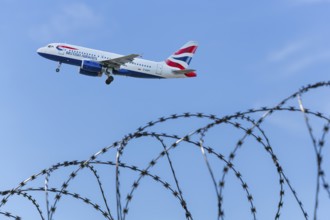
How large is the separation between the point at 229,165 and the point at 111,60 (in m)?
52.1

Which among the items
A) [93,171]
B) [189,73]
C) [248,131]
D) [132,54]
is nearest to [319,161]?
[248,131]

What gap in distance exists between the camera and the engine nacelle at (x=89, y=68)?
209 ft

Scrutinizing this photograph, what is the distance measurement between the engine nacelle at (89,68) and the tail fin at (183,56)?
17.4 meters

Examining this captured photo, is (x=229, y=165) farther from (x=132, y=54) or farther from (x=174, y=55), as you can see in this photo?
(x=174, y=55)

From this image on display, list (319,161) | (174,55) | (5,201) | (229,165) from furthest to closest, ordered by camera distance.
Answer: (174,55), (5,201), (229,165), (319,161)

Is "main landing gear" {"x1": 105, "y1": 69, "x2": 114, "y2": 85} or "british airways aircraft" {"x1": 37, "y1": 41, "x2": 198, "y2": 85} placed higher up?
"british airways aircraft" {"x1": 37, "y1": 41, "x2": 198, "y2": 85}

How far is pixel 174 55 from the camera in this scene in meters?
83.9

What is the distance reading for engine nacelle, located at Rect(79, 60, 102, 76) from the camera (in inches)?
2511

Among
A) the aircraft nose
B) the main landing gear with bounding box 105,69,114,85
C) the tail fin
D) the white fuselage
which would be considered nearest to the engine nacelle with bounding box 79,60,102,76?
the white fuselage

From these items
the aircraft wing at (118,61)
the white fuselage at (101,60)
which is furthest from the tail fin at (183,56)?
the aircraft wing at (118,61)

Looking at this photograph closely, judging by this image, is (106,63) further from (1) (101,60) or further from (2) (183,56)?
(2) (183,56)

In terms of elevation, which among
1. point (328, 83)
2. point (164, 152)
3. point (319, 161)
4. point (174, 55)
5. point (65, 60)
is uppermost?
point (174, 55)

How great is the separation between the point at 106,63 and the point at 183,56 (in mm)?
20315

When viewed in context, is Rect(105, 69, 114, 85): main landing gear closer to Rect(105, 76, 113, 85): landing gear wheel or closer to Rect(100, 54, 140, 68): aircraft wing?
Rect(105, 76, 113, 85): landing gear wheel
